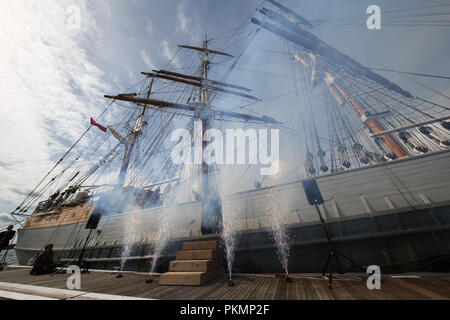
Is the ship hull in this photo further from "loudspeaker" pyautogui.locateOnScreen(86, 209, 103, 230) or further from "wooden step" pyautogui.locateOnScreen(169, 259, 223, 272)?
"wooden step" pyautogui.locateOnScreen(169, 259, 223, 272)

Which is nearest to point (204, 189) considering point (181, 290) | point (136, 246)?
point (136, 246)

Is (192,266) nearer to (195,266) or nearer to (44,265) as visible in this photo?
(195,266)

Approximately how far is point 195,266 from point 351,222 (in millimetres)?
5175

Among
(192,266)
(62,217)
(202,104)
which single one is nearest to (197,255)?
(192,266)

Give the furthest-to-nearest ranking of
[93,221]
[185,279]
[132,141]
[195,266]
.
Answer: [132,141] → [93,221] → [195,266] → [185,279]

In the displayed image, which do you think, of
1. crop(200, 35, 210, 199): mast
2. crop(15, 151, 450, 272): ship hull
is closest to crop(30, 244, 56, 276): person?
crop(15, 151, 450, 272): ship hull

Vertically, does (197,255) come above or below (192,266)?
above

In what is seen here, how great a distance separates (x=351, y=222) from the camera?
201 inches

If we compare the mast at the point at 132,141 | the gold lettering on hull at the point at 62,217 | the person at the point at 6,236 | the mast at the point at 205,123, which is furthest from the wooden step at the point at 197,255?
the mast at the point at 132,141

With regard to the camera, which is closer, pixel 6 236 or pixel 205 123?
pixel 6 236

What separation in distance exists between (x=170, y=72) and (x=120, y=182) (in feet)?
43.8

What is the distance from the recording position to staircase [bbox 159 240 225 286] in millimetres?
3854

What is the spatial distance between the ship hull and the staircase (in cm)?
145
